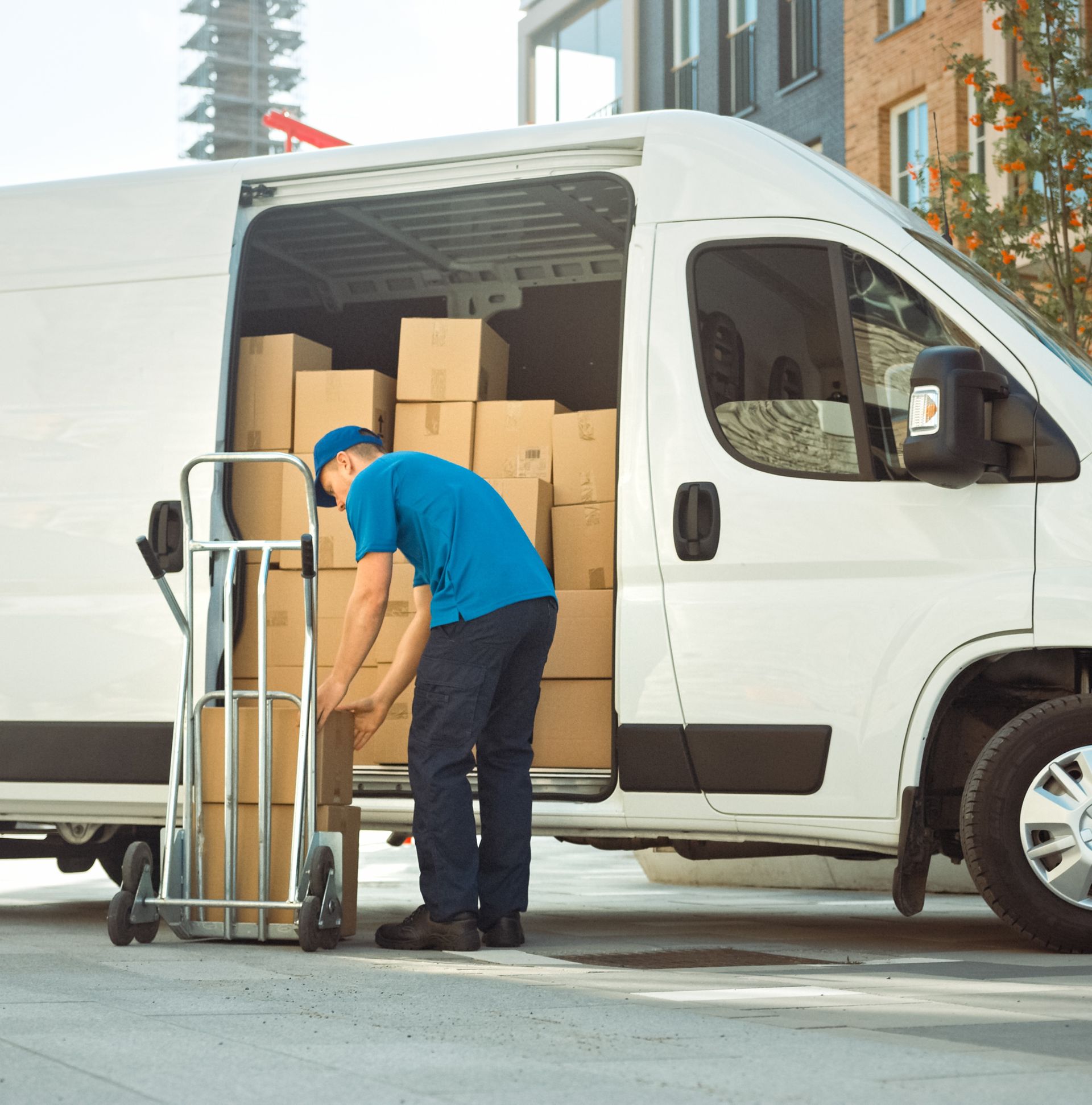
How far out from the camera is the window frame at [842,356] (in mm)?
5191

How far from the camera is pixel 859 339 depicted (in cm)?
525

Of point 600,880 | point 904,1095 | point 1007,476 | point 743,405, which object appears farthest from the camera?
point 600,880

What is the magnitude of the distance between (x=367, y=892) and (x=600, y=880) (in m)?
1.77

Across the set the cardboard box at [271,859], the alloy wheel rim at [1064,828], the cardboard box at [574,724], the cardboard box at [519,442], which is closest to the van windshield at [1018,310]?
the alloy wheel rim at [1064,828]

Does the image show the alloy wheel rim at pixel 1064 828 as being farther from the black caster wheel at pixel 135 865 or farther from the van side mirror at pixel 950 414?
the black caster wheel at pixel 135 865

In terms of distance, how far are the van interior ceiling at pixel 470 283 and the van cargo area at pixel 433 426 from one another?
2 centimetres

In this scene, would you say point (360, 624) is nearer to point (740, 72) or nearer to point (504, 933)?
point (504, 933)

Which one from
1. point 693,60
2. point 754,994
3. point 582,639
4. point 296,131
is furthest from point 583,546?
point 693,60

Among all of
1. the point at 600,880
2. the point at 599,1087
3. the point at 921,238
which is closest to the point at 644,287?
the point at 921,238

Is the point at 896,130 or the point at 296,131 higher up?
the point at 896,130

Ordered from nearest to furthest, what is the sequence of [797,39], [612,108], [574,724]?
[574,724]
[797,39]
[612,108]

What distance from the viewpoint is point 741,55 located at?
22875 millimetres

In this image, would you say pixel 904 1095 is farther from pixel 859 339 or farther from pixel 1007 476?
pixel 859 339

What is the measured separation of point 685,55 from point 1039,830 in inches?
834
